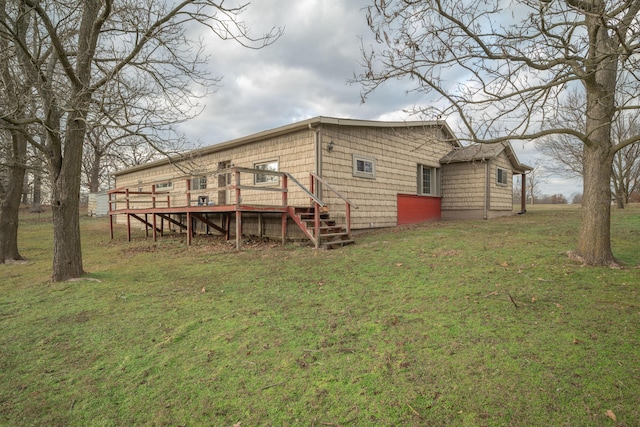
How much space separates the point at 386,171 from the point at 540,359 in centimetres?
967

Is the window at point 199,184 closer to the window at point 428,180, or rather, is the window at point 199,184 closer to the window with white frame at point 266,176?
the window with white frame at point 266,176

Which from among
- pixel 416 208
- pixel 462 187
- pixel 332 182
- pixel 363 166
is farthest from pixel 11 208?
pixel 462 187

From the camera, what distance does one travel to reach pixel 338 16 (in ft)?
19.7

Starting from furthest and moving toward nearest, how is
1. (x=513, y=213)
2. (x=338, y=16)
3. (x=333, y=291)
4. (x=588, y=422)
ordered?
1. (x=513, y=213)
2. (x=338, y=16)
3. (x=333, y=291)
4. (x=588, y=422)

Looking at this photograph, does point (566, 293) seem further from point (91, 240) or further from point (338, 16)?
point (91, 240)

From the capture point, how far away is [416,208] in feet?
45.6

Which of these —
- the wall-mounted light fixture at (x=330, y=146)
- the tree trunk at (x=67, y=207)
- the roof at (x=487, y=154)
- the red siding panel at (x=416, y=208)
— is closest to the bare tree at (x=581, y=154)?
the roof at (x=487, y=154)

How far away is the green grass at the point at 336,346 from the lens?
2.55 m

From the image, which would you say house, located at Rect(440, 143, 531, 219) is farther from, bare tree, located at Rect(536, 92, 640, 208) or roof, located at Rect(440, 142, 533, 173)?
bare tree, located at Rect(536, 92, 640, 208)

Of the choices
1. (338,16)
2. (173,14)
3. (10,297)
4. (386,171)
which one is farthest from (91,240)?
(338,16)

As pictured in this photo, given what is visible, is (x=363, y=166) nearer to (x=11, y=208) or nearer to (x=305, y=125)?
(x=305, y=125)

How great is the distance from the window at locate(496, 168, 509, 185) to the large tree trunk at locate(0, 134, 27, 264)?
17624 millimetres

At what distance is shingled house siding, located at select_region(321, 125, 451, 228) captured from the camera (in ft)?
33.9

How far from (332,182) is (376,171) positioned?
2.25 m
